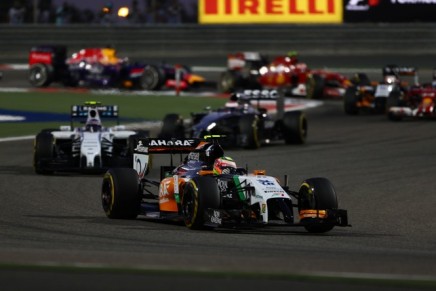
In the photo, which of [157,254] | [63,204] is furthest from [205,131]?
[157,254]

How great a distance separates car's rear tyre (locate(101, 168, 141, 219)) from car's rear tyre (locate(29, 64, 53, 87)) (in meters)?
28.5

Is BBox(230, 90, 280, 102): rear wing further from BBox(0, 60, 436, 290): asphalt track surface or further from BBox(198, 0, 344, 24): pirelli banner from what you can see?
BBox(198, 0, 344, 24): pirelli banner

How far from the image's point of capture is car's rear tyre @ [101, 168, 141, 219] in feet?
49.5

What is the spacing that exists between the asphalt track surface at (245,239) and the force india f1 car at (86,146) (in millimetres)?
231

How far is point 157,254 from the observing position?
10812 mm

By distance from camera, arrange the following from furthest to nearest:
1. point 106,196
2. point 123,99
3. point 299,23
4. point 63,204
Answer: point 299,23
point 123,99
point 63,204
point 106,196

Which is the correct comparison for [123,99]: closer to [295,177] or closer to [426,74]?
[426,74]

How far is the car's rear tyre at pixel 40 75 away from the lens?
4338 cm

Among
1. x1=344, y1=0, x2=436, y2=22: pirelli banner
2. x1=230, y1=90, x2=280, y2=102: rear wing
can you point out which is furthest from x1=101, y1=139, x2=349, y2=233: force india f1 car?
x1=344, y1=0, x2=436, y2=22: pirelli banner

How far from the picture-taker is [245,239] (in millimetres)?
13414

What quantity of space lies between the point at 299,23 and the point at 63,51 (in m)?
10.8

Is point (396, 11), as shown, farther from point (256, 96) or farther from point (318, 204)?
point (318, 204)

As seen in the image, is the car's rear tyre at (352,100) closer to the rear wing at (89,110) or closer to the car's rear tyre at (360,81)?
the car's rear tyre at (360,81)

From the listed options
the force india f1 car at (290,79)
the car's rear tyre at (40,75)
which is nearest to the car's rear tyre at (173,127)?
the force india f1 car at (290,79)
